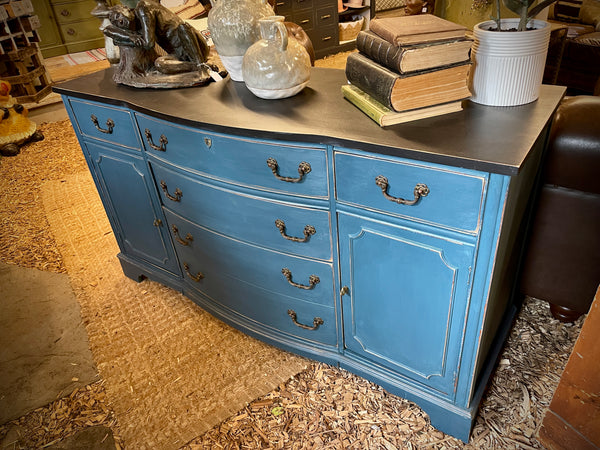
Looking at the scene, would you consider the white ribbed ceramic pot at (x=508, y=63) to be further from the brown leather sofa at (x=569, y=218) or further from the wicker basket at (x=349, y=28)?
the wicker basket at (x=349, y=28)

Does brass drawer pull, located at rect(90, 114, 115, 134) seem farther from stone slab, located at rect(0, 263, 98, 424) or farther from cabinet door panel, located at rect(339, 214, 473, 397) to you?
cabinet door panel, located at rect(339, 214, 473, 397)

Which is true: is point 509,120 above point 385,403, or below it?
above

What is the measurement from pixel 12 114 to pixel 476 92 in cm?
379

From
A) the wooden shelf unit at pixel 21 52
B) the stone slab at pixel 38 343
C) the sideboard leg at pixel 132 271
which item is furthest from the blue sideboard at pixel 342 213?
the wooden shelf unit at pixel 21 52

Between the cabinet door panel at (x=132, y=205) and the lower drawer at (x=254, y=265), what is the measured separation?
15 cm

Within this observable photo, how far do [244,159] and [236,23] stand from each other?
475 millimetres

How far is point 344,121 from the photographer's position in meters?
1.17

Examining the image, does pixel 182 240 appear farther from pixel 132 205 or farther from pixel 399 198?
pixel 399 198

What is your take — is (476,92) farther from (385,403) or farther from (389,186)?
(385,403)

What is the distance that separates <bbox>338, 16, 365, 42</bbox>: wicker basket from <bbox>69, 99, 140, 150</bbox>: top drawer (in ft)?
14.7

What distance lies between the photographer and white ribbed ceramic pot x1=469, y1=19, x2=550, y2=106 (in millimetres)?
1068

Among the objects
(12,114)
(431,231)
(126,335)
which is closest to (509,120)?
(431,231)

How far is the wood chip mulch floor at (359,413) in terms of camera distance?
1.39 m

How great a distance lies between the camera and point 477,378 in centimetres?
139
